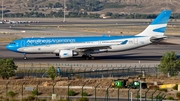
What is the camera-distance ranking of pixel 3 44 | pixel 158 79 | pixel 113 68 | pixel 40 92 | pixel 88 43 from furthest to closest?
1. pixel 3 44
2. pixel 88 43
3. pixel 113 68
4. pixel 158 79
5. pixel 40 92

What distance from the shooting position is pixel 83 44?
279 feet

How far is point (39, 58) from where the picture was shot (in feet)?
287

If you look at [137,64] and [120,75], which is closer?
[120,75]

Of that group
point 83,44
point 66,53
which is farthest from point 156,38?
point 66,53

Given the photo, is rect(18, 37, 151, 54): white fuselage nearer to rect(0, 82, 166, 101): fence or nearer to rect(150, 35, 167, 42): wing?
rect(150, 35, 167, 42): wing

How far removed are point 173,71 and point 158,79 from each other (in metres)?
5.04

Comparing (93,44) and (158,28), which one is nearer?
(93,44)

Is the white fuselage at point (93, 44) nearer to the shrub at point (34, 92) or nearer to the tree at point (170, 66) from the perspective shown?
the tree at point (170, 66)

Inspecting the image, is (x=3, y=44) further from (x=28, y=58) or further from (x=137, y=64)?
(x=137, y=64)

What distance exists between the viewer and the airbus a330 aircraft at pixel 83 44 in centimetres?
8481

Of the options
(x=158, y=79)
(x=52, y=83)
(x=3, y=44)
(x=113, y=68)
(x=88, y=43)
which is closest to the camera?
(x=52, y=83)

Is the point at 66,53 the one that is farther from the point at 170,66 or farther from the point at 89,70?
the point at 170,66

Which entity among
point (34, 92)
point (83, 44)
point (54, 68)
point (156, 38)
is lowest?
point (34, 92)

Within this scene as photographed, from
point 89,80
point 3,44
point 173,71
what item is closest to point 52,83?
point 89,80
